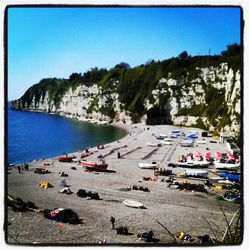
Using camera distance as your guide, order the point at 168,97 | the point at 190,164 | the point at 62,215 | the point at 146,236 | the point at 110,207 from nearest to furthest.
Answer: the point at 146,236 < the point at 62,215 < the point at 110,207 < the point at 190,164 < the point at 168,97

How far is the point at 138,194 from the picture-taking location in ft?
23.0

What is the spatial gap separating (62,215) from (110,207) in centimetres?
103

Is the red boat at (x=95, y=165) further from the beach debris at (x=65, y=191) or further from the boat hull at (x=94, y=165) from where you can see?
the beach debris at (x=65, y=191)

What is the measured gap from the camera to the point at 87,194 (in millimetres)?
6738

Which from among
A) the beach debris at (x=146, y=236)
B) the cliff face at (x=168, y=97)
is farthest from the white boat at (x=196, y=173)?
the cliff face at (x=168, y=97)

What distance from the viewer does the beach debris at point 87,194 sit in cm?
666

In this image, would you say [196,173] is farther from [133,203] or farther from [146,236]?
[146,236]

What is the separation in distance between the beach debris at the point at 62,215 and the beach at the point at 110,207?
0.35 ft

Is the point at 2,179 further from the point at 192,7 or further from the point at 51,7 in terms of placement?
the point at 192,7

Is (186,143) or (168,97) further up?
(168,97)

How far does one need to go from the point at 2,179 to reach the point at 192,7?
2.85 meters

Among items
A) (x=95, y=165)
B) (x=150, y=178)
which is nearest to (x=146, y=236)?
(x=150, y=178)

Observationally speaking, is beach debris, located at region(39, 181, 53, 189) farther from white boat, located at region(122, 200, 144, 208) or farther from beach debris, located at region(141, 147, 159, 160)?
beach debris, located at region(141, 147, 159, 160)

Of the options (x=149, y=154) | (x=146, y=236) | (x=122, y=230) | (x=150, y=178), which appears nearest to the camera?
(x=146, y=236)
